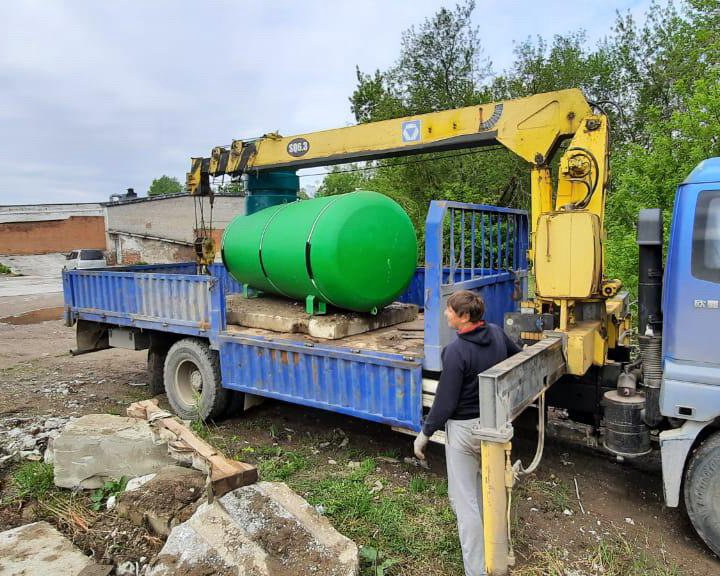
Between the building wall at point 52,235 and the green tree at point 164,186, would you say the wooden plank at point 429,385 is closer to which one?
the building wall at point 52,235

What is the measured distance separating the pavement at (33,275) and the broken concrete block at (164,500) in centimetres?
2068

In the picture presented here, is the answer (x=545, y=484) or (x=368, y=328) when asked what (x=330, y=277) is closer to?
(x=368, y=328)

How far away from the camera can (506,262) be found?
557cm

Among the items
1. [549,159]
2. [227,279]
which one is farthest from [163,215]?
[549,159]

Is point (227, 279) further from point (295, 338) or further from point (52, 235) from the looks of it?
point (52, 235)

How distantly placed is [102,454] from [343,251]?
2.70 metres

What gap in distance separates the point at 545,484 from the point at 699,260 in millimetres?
2142

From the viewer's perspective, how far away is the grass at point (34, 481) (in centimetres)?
431

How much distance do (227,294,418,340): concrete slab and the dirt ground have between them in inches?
43.5

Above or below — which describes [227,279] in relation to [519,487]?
above

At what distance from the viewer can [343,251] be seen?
5090mm

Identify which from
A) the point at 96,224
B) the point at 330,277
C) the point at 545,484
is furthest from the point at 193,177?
the point at 96,224

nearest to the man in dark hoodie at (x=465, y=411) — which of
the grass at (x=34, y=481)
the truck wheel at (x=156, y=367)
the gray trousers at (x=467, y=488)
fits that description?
the gray trousers at (x=467, y=488)

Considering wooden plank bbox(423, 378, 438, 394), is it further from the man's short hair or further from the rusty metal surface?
the man's short hair
